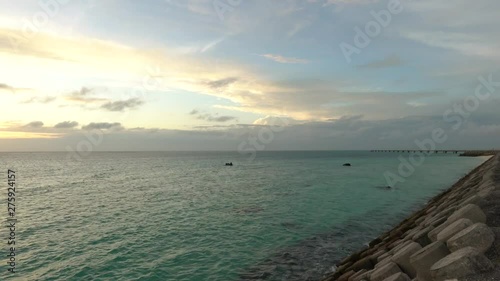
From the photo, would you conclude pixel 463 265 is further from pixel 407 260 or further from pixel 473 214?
pixel 473 214

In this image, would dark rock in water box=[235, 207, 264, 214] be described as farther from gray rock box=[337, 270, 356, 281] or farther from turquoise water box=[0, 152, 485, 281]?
gray rock box=[337, 270, 356, 281]

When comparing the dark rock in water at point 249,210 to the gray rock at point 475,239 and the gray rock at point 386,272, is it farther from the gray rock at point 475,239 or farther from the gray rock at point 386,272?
the gray rock at point 475,239

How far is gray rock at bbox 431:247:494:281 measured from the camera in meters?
5.54

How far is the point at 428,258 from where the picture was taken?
6895mm

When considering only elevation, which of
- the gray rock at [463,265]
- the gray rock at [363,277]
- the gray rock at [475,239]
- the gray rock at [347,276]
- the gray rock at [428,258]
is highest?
the gray rock at [475,239]

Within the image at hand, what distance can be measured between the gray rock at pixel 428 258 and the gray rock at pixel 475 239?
0.19 meters

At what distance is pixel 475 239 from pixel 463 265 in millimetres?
1310

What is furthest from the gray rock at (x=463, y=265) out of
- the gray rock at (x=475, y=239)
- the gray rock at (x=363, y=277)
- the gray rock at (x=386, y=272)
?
the gray rock at (x=363, y=277)

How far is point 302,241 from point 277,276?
17.5ft

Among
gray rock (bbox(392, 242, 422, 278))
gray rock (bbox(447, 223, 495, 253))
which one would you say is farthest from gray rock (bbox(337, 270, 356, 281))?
gray rock (bbox(447, 223, 495, 253))

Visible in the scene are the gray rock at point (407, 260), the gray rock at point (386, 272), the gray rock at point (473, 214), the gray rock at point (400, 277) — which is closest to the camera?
the gray rock at point (400, 277)

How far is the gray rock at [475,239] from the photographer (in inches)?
251

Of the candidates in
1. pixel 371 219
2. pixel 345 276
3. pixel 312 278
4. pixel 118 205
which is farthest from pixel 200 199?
pixel 345 276

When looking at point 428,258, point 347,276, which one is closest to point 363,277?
point 347,276
